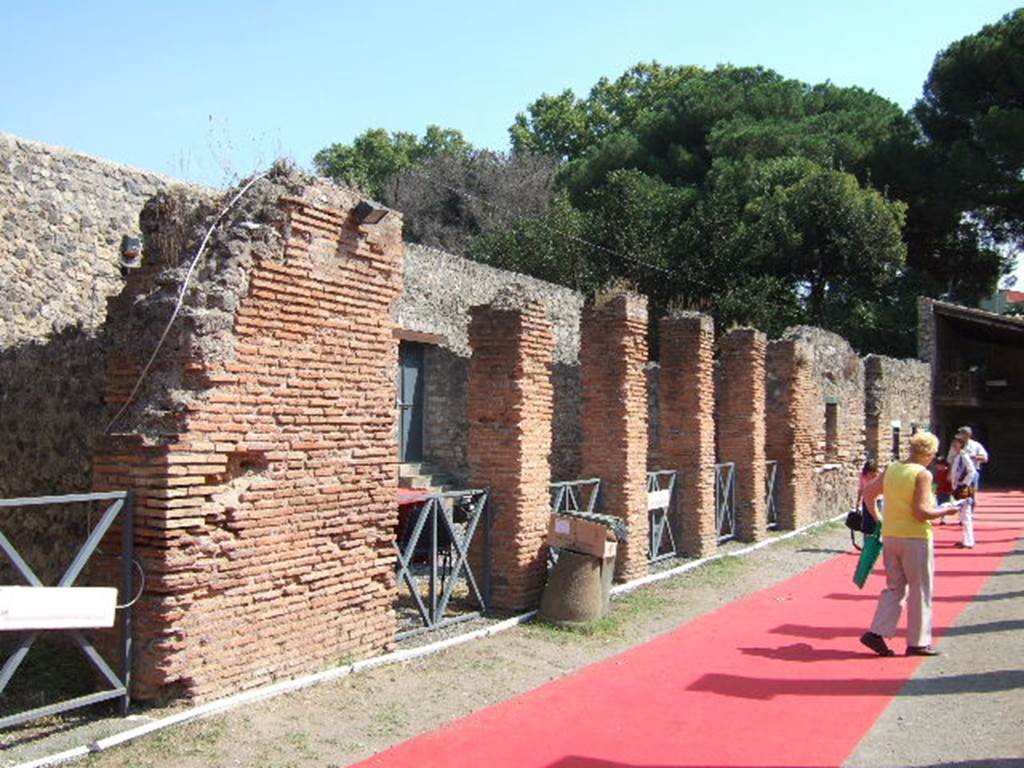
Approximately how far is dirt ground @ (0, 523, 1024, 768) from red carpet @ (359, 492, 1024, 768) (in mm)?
190

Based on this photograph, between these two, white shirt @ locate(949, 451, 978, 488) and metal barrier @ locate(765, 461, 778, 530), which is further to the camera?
metal barrier @ locate(765, 461, 778, 530)

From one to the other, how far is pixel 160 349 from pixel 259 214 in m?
1.07

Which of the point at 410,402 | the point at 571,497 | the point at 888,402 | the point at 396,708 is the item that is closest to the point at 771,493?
the point at 410,402

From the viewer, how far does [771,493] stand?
52.0ft

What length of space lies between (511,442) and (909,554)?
337 cm

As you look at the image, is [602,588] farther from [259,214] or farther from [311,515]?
[259,214]

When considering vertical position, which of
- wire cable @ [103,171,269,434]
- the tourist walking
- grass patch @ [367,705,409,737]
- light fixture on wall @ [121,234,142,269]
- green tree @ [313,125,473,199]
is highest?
green tree @ [313,125,473,199]

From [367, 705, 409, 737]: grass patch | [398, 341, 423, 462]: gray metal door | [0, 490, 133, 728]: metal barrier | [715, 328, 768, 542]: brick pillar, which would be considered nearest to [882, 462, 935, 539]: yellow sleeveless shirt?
[367, 705, 409, 737]: grass patch

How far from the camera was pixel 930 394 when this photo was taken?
2819 centimetres

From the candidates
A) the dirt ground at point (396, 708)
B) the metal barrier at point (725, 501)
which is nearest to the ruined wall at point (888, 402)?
the metal barrier at point (725, 501)

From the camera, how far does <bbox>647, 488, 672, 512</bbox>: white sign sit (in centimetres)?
1145

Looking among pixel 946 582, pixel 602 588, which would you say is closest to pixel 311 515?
pixel 602 588

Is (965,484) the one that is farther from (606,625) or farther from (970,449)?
(606,625)

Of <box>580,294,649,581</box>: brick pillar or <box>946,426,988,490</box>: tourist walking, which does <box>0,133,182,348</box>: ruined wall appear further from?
<box>946,426,988,490</box>: tourist walking
